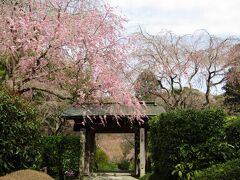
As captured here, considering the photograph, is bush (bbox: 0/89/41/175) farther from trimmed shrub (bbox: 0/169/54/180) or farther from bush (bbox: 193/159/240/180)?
bush (bbox: 193/159/240/180)

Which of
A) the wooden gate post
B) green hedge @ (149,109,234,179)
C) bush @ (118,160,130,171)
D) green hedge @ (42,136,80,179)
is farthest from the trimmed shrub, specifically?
bush @ (118,160,130,171)

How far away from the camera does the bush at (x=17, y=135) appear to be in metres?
8.21

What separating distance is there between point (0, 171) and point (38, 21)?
3.98m

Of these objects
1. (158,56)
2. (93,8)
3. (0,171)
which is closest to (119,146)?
(158,56)

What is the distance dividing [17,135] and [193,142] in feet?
16.4

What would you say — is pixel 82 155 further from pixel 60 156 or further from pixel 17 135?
pixel 17 135

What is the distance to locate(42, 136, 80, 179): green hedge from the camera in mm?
18391

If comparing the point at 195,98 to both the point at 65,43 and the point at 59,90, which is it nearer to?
the point at 59,90

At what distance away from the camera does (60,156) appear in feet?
60.7

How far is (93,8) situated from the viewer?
11.6 metres

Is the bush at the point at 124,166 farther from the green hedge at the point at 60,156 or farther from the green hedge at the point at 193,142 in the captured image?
the green hedge at the point at 193,142

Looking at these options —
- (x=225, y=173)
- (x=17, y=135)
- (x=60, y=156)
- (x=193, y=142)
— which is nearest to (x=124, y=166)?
(x=60, y=156)

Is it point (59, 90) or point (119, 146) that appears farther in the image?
point (119, 146)

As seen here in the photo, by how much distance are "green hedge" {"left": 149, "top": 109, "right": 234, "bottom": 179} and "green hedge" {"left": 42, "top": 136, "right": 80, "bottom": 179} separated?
7524 millimetres
